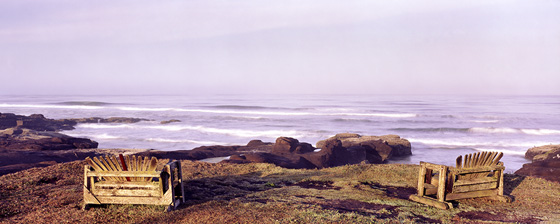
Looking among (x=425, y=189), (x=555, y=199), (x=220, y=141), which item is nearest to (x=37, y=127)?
(x=220, y=141)

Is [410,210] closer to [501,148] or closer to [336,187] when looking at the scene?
[336,187]

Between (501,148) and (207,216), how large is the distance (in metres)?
27.0

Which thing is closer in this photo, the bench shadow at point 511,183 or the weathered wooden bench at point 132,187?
the weathered wooden bench at point 132,187

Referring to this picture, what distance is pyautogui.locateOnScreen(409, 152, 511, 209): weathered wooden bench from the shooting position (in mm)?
8380

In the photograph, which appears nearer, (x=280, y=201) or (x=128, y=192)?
(x=128, y=192)

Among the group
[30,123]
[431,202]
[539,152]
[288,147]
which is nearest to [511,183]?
[431,202]

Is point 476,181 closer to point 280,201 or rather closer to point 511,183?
point 511,183

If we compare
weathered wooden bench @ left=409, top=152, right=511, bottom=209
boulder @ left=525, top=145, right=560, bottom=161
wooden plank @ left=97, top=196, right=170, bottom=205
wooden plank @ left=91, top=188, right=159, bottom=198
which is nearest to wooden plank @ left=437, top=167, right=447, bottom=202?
weathered wooden bench @ left=409, top=152, right=511, bottom=209

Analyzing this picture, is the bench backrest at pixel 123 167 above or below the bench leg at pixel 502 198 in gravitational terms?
above

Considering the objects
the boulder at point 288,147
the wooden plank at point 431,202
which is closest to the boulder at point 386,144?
the boulder at point 288,147

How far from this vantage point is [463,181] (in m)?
8.65

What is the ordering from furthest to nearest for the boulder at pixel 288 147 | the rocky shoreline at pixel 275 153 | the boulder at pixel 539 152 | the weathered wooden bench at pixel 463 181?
the boulder at pixel 539 152 < the boulder at pixel 288 147 < the rocky shoreline at pixel 275 153 < the weathered wooden bench at pixel 463 181

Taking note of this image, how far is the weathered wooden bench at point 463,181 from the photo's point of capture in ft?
27.5

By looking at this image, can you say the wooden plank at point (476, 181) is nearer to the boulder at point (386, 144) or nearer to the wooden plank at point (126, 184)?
the wooden plank at point (126, 184)
